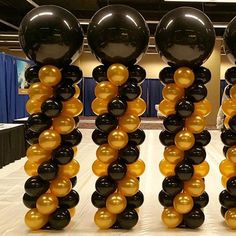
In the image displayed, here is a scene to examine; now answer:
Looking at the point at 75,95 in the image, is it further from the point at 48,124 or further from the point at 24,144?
the point at 24,144

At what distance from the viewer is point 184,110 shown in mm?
2760

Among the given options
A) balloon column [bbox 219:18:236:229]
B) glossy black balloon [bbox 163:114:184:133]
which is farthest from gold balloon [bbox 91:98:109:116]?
balloon column [bbox 219:18:236:229]

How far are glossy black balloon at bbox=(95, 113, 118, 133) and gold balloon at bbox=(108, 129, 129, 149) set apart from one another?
0.12 ft

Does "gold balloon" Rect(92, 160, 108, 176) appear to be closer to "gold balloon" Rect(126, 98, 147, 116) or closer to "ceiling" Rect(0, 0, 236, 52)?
"gold balloon" Rect(126, 98, 147, 116)

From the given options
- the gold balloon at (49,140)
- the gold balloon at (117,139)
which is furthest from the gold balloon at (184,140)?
the gold balloon at (49,140)

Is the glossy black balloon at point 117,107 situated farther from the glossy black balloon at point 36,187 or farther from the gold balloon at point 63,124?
the glossy black balloon at point 36,187

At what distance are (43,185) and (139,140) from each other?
31.5 inches

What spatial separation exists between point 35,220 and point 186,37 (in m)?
1.77

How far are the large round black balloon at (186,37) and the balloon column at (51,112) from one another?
669 mm

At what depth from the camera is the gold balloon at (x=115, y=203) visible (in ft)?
9.03

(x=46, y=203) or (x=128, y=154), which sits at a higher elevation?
(x=128, y=154)

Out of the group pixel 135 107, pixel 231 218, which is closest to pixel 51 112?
pixel 135 107

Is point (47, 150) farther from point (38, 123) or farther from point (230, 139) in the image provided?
point (230, 139)

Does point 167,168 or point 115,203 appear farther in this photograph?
point 167,168
